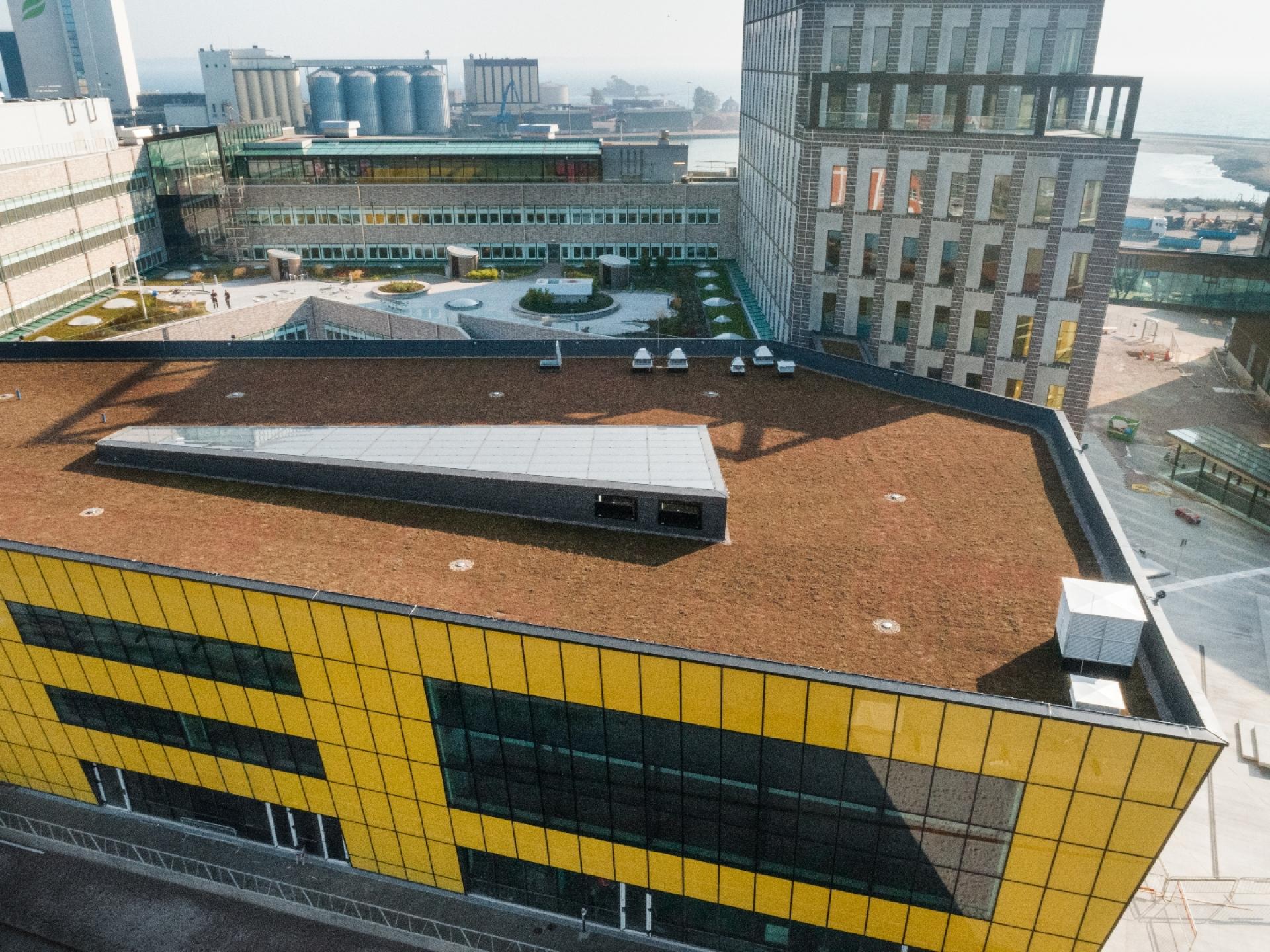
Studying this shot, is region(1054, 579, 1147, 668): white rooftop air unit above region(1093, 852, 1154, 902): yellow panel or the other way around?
A: above

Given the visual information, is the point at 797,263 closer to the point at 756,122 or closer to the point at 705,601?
the point at 756,122

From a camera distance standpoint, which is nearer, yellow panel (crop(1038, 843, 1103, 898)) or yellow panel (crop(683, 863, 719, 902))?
yellow panel (crop(1038, 843, 1103, 898))

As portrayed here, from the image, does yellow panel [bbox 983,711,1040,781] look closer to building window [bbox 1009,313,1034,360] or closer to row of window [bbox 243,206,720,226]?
building window [bbox 1009,313,1034,360]

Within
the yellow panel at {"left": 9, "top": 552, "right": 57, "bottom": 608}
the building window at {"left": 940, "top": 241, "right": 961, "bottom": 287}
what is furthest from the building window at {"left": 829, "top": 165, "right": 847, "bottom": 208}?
the yellow panel at {"left": 9, "top": 552, "right": 57, "bottom": 608}

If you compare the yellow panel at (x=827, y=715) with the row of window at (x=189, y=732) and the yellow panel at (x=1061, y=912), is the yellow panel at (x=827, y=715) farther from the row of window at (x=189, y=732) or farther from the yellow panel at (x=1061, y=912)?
the row of window at (x=189, y=732)

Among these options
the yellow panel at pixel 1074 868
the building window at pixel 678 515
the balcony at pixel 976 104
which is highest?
the balcony at pixel 976 104

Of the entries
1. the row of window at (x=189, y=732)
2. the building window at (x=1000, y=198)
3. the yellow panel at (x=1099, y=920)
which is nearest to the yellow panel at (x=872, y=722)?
the yellow panel at (x=1099, y=920)

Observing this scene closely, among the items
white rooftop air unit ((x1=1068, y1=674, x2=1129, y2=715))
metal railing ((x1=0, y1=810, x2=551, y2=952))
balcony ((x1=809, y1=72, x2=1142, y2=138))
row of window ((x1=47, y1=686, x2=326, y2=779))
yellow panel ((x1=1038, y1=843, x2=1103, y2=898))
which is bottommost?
metal railing ((x1=0, y1=810, x2=551, y2=952))
